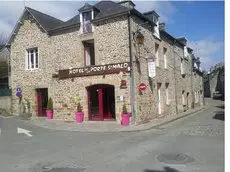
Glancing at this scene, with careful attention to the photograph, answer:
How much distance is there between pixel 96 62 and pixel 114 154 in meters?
8.69

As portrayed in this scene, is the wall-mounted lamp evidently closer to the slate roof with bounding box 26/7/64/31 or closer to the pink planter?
the pink planter

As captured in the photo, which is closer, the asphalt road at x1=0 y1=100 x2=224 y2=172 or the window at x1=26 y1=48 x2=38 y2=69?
the asphalt road at x1=0 y1=100 x2=224 y2=172

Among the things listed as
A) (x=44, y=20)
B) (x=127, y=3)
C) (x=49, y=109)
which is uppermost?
(x=127, y=3)

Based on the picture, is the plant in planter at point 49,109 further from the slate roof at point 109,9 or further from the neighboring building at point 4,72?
the neighboring building at point 4,72

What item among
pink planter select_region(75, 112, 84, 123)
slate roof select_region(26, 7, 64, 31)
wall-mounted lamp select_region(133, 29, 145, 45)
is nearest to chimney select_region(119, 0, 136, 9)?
wall-mounted lamp select_region(133, 29, 145, 45)

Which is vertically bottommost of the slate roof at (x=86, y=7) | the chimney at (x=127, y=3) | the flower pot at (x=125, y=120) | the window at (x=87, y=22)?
the flower pot at (x=125, y=120)

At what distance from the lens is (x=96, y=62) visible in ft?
49.6

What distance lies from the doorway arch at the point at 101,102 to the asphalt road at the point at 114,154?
4.98 meters

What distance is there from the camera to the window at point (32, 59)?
18344 millimetres

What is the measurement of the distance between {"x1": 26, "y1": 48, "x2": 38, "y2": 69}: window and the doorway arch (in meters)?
5.18

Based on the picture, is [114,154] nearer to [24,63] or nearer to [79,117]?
[79,117]

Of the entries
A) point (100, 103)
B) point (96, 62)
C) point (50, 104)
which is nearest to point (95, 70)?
point (96, 62)

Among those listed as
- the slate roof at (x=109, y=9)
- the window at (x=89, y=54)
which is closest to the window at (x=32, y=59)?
the window at (x=89, y=54)

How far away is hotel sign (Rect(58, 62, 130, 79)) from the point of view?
14.1m
